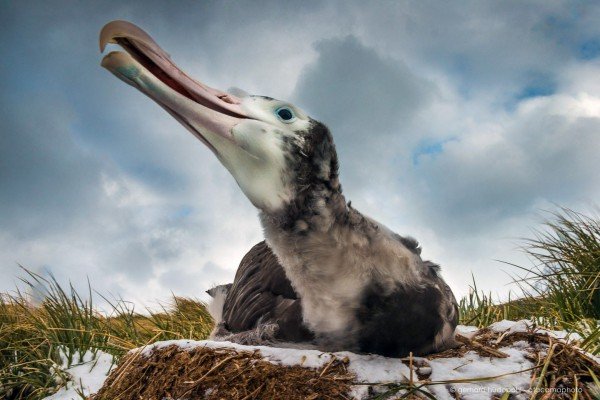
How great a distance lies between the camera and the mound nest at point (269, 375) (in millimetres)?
2555

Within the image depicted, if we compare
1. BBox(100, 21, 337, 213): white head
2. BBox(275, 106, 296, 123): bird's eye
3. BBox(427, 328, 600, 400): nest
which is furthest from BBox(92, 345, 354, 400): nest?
BBox(275, 106, 296, 123): bird's eye

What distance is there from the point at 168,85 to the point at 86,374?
3.27 m

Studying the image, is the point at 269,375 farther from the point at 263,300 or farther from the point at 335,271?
the point at 263,300

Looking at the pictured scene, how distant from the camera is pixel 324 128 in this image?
8.35 ft

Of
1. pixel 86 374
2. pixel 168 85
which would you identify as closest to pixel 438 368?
pixel 168 85

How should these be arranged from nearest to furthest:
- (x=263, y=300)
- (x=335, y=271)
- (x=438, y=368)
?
(x=335, y=271), (x=438, y=368), (x=263, y=300)

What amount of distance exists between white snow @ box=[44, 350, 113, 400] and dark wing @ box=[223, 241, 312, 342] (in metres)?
1.31

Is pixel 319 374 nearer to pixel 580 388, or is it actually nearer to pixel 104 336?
pixel 580 388

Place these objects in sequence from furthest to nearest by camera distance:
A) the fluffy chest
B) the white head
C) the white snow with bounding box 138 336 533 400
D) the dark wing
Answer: the dark wing, the white snow with bounding box 138 336 533 400, the fluffy chest, the white head

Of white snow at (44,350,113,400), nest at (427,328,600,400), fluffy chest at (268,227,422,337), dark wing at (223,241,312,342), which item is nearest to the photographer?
fluffy chest at (268,227,422,337)

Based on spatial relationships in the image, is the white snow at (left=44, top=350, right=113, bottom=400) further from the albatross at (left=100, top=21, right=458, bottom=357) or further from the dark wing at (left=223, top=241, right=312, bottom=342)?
the albatross at (left=100, top=21, right=458, bottom=357)

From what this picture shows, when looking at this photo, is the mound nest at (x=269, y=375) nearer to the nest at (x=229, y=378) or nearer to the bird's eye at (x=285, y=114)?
the nest at (x=229, y=378)

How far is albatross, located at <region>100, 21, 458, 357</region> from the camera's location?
94.5 inches

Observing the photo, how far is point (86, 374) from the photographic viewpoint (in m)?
4.85
